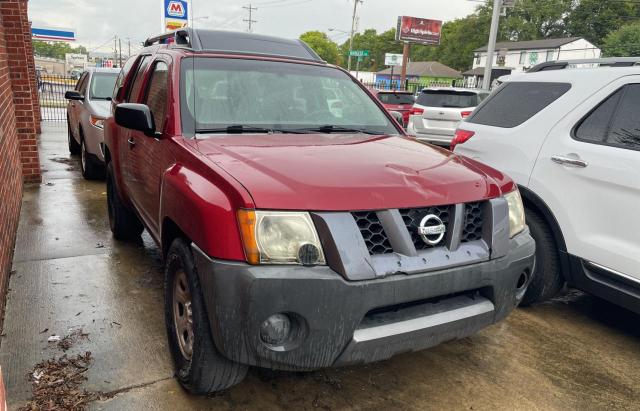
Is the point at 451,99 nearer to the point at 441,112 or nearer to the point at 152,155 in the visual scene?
the point at 441,112

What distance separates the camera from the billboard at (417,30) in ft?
197

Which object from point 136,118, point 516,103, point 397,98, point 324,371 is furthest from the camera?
point 397,98

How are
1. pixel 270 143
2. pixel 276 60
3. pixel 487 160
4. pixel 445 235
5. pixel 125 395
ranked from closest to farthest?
pixel 445 235, pixel 125 395, pixel 270 143, pixel 276 60, pixel 487 160

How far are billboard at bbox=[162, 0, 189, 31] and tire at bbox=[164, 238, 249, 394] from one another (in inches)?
377

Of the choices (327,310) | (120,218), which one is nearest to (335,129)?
(327,310)

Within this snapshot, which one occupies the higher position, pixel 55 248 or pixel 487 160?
pixel 487 160

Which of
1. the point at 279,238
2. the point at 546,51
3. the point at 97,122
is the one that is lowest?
the point at 97,122

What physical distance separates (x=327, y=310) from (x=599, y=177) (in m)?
2.37

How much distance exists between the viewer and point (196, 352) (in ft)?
7.70

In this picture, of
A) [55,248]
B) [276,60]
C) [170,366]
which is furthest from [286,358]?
[55,248]

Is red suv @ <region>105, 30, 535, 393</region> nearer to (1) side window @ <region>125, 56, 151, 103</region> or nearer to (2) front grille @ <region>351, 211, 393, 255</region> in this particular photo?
(2) front grille @ <region>351, 211, 393, 255</region>

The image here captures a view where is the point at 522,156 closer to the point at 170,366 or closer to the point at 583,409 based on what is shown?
the point at 583,409

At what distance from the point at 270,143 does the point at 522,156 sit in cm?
216

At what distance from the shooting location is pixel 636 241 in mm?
3205
